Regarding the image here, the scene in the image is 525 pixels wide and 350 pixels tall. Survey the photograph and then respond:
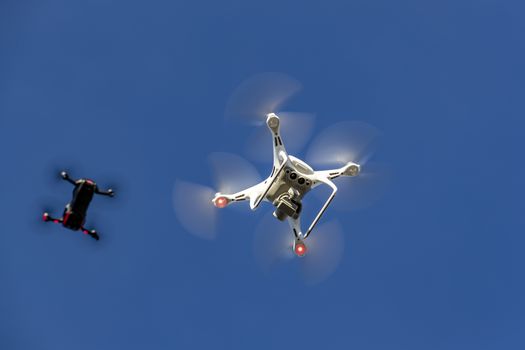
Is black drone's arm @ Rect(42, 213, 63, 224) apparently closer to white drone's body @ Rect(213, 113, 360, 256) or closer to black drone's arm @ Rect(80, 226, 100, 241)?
black drone's arm @ Rect(80, 226, 100, 241)

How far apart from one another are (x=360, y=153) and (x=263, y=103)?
193 inches

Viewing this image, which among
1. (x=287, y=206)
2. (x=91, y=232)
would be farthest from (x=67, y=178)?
(x=287, y=206)

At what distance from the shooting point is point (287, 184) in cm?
1952

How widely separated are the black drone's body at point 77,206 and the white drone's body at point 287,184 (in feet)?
17.2

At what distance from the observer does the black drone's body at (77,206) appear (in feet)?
55.9

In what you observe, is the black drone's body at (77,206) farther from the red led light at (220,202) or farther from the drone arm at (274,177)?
the drone arm at (274,177)

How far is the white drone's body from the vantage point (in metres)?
19.2

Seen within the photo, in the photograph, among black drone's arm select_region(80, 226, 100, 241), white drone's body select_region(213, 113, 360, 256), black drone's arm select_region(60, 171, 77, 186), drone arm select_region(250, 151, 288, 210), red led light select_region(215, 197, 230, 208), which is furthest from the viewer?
red led light select_region(215, 197, 230, 208)

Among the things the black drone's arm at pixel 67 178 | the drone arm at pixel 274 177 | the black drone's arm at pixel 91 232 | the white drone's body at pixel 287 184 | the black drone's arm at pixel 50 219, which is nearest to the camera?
the black drone's arm at pixel 50 219

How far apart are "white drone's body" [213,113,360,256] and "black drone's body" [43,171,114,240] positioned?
17.2 ft

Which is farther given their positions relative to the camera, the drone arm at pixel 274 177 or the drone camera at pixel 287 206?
the drone camera at pixel 287 206

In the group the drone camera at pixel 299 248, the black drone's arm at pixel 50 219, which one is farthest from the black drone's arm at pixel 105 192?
the drone camera at pixel 299 248

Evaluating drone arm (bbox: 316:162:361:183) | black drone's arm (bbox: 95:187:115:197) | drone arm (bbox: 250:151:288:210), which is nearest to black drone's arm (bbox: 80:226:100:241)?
black drone's arm (bbox: 95:187:115:197)

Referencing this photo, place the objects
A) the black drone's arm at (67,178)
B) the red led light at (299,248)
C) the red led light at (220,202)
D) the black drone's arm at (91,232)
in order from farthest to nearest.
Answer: the red led light at (299,248) < the red led light at (220,202) < the black drone's arm at (91,232) < the black drone's arm at (67,178)
